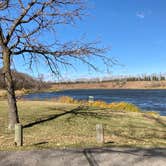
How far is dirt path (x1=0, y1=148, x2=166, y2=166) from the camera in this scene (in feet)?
24.1

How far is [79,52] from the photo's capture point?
14891 millimetres

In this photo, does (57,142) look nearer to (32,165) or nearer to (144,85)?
(32,165)

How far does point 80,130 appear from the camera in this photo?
14.2m

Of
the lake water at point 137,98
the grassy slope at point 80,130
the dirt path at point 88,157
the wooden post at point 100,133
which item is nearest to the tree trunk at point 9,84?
the grassy slope at point 80,130

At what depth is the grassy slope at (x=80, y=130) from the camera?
10961 mm

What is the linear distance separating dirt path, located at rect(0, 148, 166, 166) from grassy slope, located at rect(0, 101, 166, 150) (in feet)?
4.71

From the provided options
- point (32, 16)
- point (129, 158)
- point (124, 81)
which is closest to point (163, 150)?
point (129, 158)

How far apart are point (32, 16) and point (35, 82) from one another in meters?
4.34

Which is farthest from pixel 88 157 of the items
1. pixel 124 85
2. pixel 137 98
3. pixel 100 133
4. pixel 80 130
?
pixel 124 85

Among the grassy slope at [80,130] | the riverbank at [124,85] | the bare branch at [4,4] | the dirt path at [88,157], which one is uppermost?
the bare branch at [4,4]

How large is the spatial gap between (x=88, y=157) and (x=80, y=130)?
638 cm

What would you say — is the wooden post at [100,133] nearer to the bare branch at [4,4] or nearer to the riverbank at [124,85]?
the bare branch at [4,4]

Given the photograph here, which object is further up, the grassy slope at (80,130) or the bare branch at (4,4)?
the bare branch at (4,4)

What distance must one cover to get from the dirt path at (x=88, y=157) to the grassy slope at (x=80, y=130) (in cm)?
144
